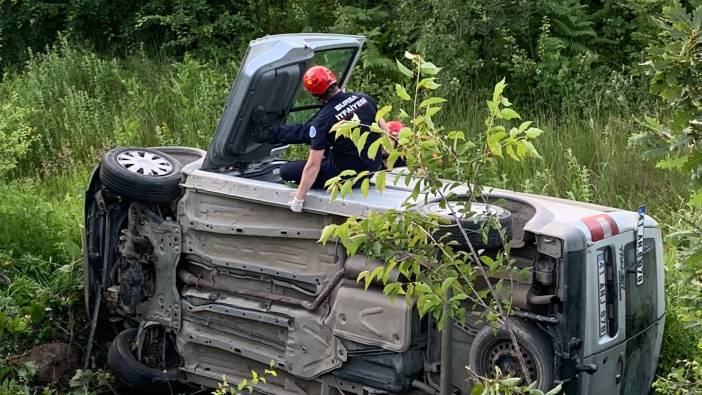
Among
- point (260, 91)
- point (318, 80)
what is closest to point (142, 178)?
point (260, 91)

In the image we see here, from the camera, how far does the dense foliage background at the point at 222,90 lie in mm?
8109

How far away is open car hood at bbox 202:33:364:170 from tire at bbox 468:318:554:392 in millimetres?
2224

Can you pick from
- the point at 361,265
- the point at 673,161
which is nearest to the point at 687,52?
the point at 673,161

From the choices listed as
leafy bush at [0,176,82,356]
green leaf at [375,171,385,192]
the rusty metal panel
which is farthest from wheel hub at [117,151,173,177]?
green leaf at [375,171,385,192]

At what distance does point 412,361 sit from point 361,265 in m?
0.62

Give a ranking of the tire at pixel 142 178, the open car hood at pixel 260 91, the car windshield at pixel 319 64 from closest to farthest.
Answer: the open car hood at pixel 260 91
the tire at pixel 142 178
the car windshield at pixel 319 64

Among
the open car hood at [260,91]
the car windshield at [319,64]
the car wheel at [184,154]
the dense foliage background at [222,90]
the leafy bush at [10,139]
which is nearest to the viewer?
the open car hood at [260,91]

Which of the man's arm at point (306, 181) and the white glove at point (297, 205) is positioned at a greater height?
the man's arm at point (306, 181)

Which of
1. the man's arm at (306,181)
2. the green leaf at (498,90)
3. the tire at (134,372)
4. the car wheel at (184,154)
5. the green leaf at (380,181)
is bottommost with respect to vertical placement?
the tire at (134,372)

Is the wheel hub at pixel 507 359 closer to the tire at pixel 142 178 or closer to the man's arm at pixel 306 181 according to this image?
the man's arm at pixel 306 181

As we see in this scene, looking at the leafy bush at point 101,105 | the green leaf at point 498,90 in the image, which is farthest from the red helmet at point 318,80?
the leafy bush at point 101,105

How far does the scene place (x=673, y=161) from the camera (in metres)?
3.05

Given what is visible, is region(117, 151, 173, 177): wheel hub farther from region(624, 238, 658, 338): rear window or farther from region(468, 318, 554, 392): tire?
region(624, 238, 658, 338): rear window

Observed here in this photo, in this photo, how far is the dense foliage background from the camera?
26.6 ft
